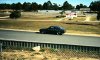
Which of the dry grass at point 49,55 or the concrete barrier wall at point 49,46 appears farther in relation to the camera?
the concrete barrier wall at point 49,46

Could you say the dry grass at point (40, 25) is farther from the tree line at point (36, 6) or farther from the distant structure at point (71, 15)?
the distant structure at point (71, 15)

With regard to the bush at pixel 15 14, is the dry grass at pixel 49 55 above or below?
below

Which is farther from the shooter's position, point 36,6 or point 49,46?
point 36,6

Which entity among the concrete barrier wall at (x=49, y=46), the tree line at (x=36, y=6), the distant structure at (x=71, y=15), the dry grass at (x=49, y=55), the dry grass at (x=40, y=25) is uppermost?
the tree line at (x=36, y=6)

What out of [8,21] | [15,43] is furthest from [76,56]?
[8,21]

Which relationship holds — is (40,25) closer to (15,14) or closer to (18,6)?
(15,14)

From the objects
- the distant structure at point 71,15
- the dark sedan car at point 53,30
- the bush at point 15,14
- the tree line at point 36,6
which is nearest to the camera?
the tree line at point 36,6

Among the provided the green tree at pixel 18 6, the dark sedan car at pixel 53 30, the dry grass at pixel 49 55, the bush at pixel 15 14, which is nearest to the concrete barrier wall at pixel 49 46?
the dry grass at pixel 49 55

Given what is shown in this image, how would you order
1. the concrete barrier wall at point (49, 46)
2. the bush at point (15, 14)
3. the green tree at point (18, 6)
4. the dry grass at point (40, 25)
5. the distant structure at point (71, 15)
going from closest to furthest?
1. the concrete barrier wall at point (49, 46)
2. the distant structure at point (71, 15)
3. the green tree at point (18, 6)
4. the bush at point (15, 14)
5. the dry grass at point (40, 25)

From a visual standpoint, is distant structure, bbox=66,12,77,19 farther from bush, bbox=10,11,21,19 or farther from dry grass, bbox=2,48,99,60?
bush, bbox=10,11,21,19

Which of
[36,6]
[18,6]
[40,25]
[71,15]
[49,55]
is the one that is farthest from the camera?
[40,25]

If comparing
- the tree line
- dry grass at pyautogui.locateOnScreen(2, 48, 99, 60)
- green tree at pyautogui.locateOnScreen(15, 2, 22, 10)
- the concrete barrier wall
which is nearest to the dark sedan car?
the tree line

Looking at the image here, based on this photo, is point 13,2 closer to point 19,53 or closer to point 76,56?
point 19,53

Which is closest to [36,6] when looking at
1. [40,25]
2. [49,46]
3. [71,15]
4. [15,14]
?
[15,14]
